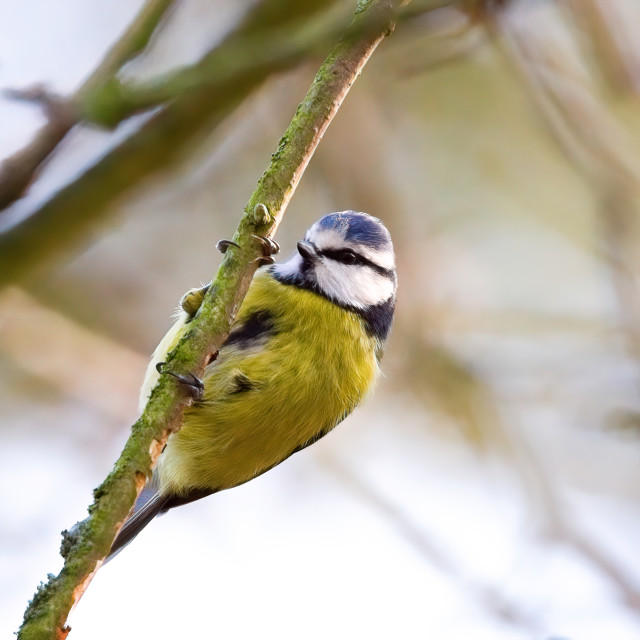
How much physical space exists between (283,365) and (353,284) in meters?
0.43

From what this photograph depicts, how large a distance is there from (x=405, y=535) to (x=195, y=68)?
8.06 ft

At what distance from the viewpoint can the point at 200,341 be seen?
1.76 metres

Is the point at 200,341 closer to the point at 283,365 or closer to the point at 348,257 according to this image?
the point at 283,365

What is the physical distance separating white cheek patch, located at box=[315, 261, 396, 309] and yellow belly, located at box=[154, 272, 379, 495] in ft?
0.21

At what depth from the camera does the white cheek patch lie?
2625 mm

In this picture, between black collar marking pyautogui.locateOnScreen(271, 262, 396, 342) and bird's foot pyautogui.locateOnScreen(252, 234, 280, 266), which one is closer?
bird's foot pyautogui.locateOnScreen(252, 234, 280, 266)

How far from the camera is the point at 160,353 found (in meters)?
2.51

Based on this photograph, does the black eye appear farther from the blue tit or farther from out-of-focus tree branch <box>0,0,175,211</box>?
out-of-focus tree branch <box>0,0,175,211</box>

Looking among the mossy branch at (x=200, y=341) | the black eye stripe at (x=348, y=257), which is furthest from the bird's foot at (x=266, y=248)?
the black eye stripe at (x=348, y=257)

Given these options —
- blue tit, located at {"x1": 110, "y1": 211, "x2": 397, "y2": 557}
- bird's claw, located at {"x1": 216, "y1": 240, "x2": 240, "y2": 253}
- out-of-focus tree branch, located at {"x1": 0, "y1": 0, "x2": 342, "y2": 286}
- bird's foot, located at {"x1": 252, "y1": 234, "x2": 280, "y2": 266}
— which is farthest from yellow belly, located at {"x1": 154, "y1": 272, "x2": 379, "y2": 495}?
out-of-focus tree branch, located at {"x1": 0, "y1": 0, "x2": 342, "y2": 286}

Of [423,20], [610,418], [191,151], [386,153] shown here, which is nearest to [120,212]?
[191,151]

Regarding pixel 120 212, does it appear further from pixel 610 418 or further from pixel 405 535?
pixel 405 535

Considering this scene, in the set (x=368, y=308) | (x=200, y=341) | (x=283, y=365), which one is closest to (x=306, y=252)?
(x=368, y=308)

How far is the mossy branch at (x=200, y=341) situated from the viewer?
1499 mm
